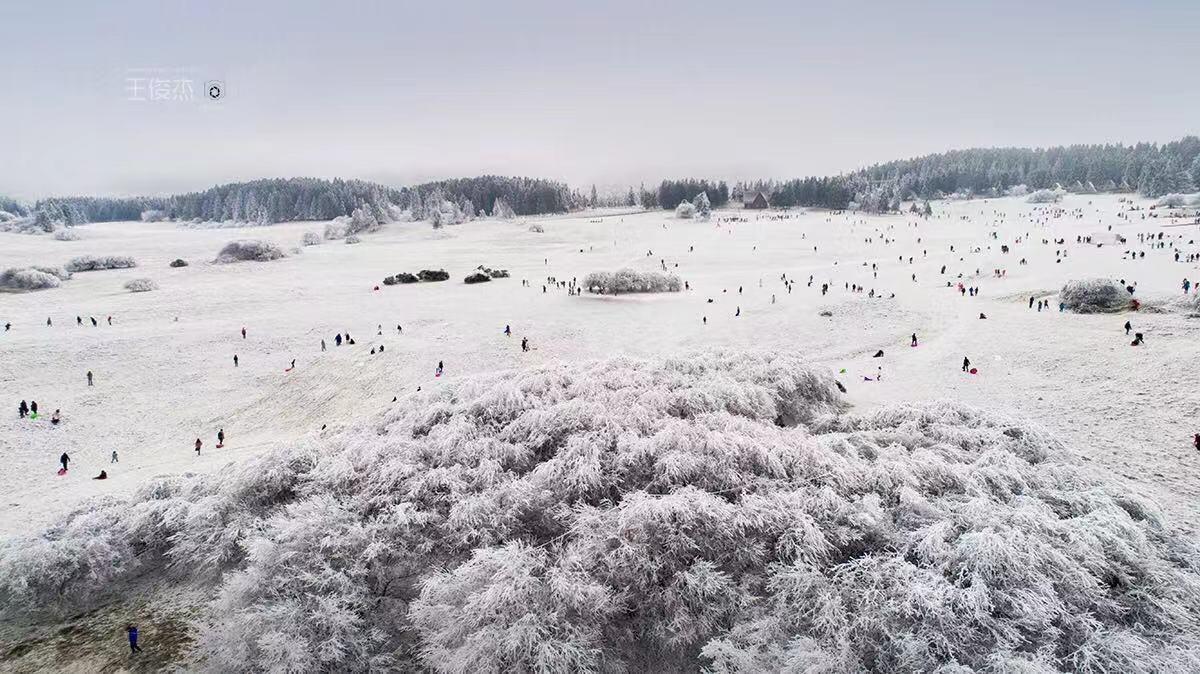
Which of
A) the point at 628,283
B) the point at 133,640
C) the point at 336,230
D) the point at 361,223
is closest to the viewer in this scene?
the point at 133,640

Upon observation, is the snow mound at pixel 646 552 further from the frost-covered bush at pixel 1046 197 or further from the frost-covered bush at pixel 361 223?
the frost-covered bush at pixel 1046 197

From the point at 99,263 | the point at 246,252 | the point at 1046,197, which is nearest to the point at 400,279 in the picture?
Result: the point at 246,252

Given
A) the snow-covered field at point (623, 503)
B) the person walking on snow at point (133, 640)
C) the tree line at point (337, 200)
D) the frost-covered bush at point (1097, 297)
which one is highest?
the tree line at point (337, 200)

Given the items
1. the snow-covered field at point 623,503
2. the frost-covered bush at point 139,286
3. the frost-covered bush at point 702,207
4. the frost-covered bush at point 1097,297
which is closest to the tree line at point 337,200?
the frost-covered bush at point 702,207

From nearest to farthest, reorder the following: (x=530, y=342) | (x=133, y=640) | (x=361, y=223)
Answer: (x=133, y=640) < (x=530, y=342) < (x=361, y=223)

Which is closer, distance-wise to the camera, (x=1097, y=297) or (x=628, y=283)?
(x=1097, y=297)

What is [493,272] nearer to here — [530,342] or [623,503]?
[530,342]

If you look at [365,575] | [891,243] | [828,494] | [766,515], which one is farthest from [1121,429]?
[891,243]
